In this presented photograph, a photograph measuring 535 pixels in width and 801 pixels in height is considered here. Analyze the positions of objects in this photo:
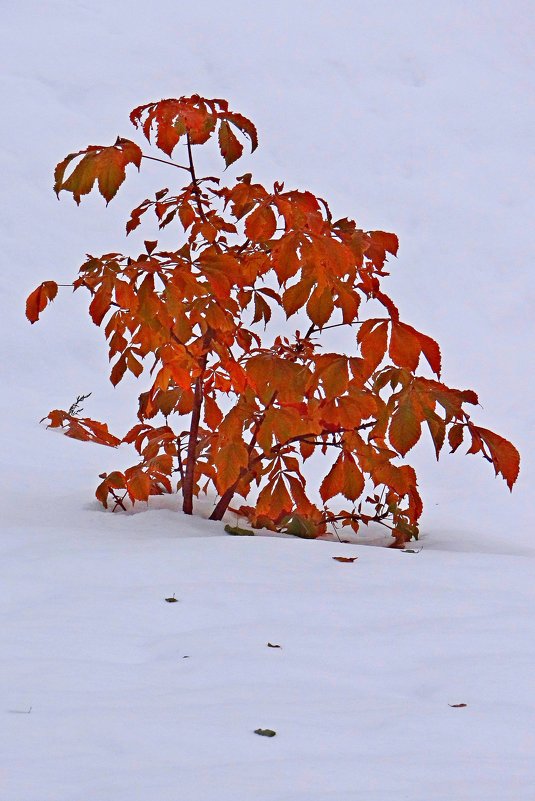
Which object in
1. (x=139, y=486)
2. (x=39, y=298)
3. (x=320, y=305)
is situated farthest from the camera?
(x=139, y=486)

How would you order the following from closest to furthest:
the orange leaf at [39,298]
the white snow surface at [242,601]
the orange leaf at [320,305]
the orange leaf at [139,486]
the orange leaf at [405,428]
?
1. the white snow surface at [242,601]
2. the orange leaf at [405,428]
3. the orange leaf at [320,305]
4. the orange leaf at [39,298]
5. the orange leaf at [139,486]

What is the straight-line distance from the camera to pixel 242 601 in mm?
1864

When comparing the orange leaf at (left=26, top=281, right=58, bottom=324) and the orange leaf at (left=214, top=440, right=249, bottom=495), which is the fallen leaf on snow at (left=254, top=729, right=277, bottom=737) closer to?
the orange leaf at (left=214, top=440, right=249, bottom=495)

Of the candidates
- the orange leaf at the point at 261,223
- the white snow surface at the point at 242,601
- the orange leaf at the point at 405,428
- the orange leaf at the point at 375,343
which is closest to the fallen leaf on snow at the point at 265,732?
the white snow surface at the point at 242,601

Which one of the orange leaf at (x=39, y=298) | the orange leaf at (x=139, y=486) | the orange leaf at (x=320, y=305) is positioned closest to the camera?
the orange leaf at (x=320, y=305)

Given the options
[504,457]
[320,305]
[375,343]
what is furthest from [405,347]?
[504,457]

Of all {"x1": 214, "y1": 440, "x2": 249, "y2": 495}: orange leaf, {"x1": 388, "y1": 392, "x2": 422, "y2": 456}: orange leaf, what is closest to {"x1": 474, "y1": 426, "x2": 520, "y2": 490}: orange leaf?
{"x1": 388, "y1": 392, "x2": 422, "y2": 456}: orange leaf

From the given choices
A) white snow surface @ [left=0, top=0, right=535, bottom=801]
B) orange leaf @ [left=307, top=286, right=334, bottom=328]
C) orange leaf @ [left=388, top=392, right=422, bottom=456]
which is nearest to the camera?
white snow surface @ [left=0, top=0, right=535, bottom=801]

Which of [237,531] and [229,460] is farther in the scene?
[237,531]

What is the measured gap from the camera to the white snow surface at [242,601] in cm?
122

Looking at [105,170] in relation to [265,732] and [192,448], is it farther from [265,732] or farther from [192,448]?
[265,732]

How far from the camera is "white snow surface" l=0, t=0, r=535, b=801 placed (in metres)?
1.22

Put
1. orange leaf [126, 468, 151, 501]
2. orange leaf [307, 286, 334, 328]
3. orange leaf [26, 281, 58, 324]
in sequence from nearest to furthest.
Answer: orange leaf [307, 286, 334, 328] → orange leaf [26, 281, 58, 324] → orange leaf [126, 468, 151, 501]

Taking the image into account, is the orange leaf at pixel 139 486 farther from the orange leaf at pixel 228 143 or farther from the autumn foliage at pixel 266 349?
the orange leaf at pixel 228 143
